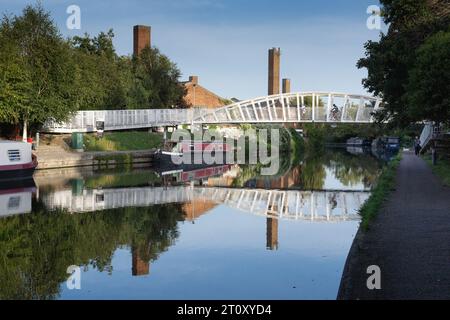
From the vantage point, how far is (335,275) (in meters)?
9.46

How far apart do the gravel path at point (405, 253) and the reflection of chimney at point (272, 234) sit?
2.14 metres

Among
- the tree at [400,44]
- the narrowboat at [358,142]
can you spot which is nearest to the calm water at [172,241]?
the tree at [400,44]

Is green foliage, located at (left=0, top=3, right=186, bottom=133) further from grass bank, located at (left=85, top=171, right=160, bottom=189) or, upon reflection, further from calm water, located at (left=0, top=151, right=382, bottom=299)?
calm water, located at (left=0, top=151, right=382, bottom=299)

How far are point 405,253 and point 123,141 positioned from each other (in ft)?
128

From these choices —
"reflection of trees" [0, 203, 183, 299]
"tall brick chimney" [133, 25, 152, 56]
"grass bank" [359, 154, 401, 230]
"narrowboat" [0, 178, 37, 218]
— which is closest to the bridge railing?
"tall brick chimney" [133, 25, 152, 56]

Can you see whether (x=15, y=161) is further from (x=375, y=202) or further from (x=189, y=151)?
(x=189, y=151)

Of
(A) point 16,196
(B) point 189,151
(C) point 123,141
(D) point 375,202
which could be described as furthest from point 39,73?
(D) point 375,202

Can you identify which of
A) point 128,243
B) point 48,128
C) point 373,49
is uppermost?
point 373,49

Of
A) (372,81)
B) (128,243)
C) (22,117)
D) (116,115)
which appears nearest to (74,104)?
(22,117)

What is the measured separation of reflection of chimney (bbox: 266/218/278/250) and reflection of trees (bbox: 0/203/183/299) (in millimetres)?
2189

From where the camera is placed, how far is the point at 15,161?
25.3m

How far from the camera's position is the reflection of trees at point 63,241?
29.5 feet
